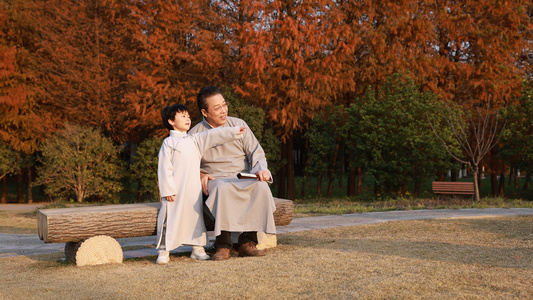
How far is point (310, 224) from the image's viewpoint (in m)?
8.24

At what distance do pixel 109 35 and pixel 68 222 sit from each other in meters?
13.7

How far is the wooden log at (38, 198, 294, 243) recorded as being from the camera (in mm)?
5215

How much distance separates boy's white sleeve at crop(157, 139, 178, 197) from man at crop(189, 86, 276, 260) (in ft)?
1.35

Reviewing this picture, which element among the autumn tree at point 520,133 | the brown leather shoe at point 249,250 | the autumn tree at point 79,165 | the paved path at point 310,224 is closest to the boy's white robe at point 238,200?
the brown leather shoe at point 249,250

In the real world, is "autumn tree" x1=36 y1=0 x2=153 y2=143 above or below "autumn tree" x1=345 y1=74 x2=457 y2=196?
above

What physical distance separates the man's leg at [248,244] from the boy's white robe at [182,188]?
1.42ft

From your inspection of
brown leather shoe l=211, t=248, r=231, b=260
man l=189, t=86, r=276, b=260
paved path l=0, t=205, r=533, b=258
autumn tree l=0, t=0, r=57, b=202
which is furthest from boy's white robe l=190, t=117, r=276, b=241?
autumn tree l=0, t=0, r=57, b=202

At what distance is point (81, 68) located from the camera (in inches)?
677

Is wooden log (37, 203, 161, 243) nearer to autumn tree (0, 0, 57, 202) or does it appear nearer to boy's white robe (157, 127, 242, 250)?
boy's white robe (157, 127, 242, 250)

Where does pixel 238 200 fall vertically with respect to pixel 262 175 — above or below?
below

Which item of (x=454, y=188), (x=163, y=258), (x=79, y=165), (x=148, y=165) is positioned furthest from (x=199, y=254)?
(x=79, y=165)

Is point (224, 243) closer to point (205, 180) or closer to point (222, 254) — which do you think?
point (222, 254)

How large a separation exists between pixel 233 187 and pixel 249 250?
2.37 feet

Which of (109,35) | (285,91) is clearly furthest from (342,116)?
(109,35)
